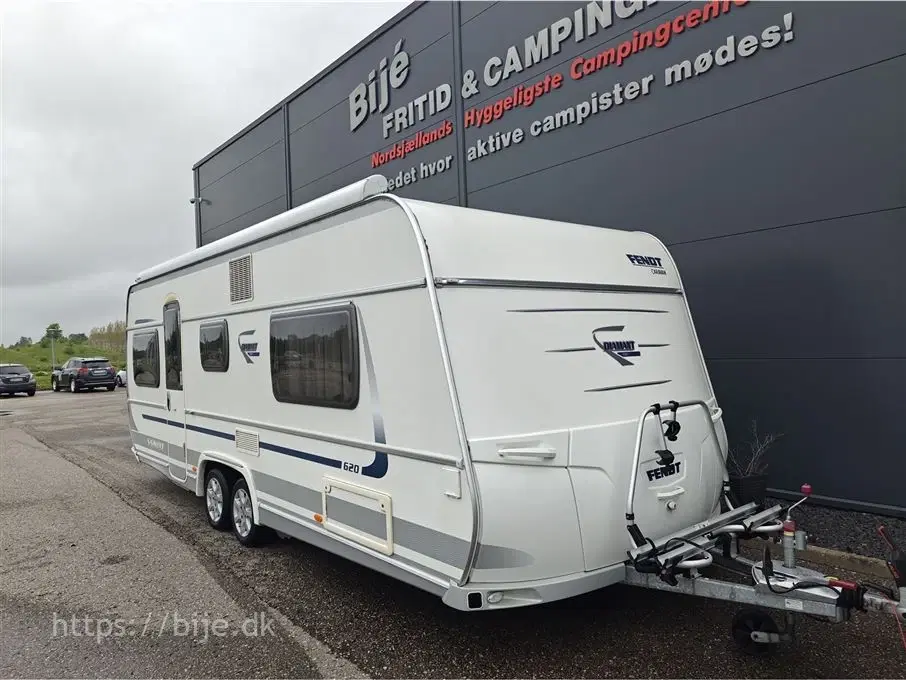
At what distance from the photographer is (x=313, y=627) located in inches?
155

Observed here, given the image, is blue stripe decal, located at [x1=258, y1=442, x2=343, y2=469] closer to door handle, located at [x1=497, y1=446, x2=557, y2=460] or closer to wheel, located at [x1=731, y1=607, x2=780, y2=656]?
door handle, located at [x1=497, y1=446, x2=557, y2=460]

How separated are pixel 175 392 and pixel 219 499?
146 cm

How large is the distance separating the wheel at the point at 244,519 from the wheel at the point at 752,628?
146 inches

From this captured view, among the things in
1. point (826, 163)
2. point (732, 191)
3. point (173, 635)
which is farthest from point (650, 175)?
point (173, 635)

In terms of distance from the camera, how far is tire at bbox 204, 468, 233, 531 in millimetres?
5797

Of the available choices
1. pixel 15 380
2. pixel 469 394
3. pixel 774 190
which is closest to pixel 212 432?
pixel 469 394

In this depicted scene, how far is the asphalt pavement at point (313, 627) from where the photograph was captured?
3.46 m

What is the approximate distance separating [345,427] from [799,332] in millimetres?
4368

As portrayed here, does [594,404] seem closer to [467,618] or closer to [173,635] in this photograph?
[467,618]

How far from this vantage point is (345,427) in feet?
13.3

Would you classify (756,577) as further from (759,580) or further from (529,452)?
(529,452)

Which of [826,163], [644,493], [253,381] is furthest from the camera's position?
[826,163]

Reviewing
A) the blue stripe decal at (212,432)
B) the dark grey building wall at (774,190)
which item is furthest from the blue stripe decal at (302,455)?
the dark grey building wall at (774,190)

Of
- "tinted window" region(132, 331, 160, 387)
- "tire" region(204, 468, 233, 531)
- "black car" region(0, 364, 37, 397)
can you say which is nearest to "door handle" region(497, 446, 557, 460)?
"tire" region(204, 468, 233, 531)
